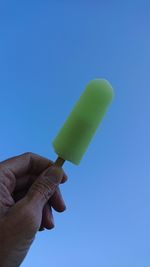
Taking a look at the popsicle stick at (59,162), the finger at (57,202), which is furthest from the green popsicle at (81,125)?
the finger at (57,202)

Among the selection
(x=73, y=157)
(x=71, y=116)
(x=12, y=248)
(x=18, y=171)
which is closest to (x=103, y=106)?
(x=71, y=116)

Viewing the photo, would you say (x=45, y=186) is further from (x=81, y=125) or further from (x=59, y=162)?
(x=81, y=125)

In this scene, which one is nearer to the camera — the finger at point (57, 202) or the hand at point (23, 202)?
the hand at point (23, 202)

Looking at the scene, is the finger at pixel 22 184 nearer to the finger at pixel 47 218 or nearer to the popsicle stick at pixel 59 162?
the finger at pixel 47 218

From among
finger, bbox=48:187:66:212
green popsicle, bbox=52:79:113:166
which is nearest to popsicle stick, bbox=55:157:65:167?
green popsicle, bbox=52:79:113:166

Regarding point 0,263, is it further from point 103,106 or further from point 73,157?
point 103,106

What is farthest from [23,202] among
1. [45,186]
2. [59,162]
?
[59,162]

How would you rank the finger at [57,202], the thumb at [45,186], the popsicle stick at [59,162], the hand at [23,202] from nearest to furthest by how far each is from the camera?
the hand at [23,202]
the thumb at [45,186]
the popsicle stick at [59,162]
the finger at [57,202]
